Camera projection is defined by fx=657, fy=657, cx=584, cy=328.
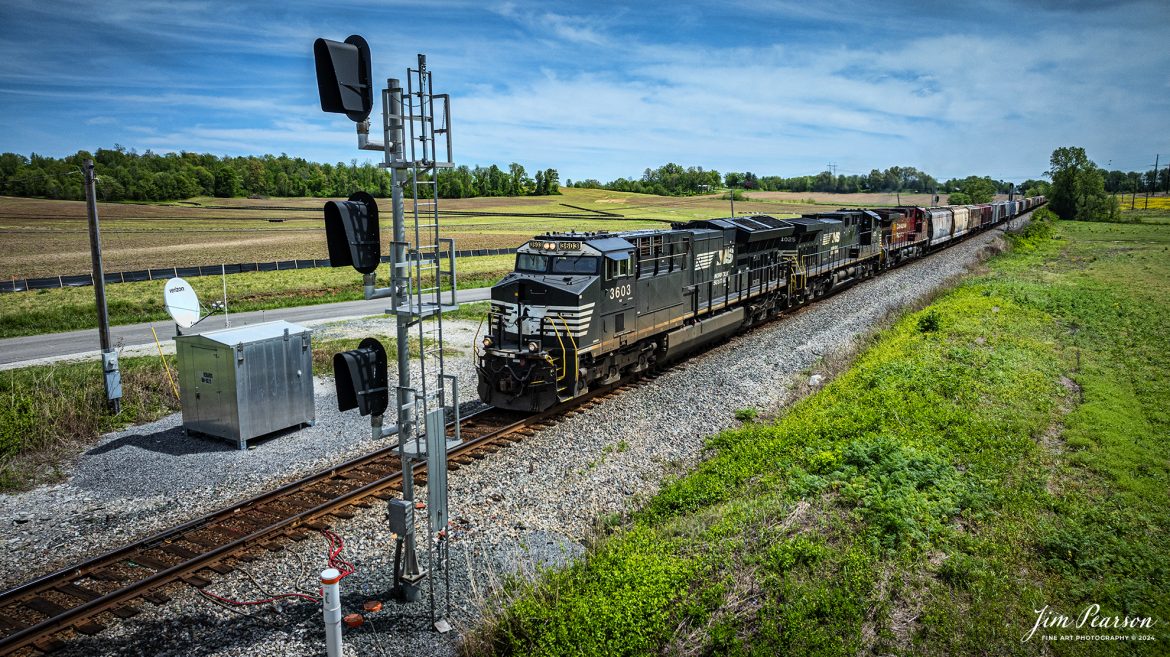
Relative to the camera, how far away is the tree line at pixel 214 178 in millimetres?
80500

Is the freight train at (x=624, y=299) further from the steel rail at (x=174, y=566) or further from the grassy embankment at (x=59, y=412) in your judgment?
the grassy embankment at (x=59, y=412)

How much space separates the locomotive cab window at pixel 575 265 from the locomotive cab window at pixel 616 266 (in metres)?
0.31

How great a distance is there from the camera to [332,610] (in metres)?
5.79

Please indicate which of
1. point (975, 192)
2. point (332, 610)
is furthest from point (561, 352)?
point (975, 192)

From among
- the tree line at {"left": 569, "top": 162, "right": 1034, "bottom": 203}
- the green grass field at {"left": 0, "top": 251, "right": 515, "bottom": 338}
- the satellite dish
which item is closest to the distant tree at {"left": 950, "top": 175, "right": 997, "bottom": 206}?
the tree line at {"left": 569, "top": 162, "right": 1034, "bottom": 203}

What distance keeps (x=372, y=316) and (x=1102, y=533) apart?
75.1 feet

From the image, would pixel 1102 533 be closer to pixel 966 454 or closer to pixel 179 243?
pixel 966 454

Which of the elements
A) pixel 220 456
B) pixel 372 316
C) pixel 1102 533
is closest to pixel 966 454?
pixel 1102 533

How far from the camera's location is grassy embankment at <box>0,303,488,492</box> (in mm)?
10969

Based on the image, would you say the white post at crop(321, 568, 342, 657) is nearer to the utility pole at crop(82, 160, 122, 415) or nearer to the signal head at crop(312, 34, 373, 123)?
the signal head at crop(312, 34, 373, 123)

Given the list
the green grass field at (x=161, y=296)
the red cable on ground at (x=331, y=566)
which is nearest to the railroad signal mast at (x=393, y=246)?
the red cable on ground at (x=331, y=566)

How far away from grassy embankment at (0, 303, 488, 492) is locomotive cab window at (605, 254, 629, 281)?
9.70 meters

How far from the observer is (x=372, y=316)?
25.3 m

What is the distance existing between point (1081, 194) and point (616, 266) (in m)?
98.8
